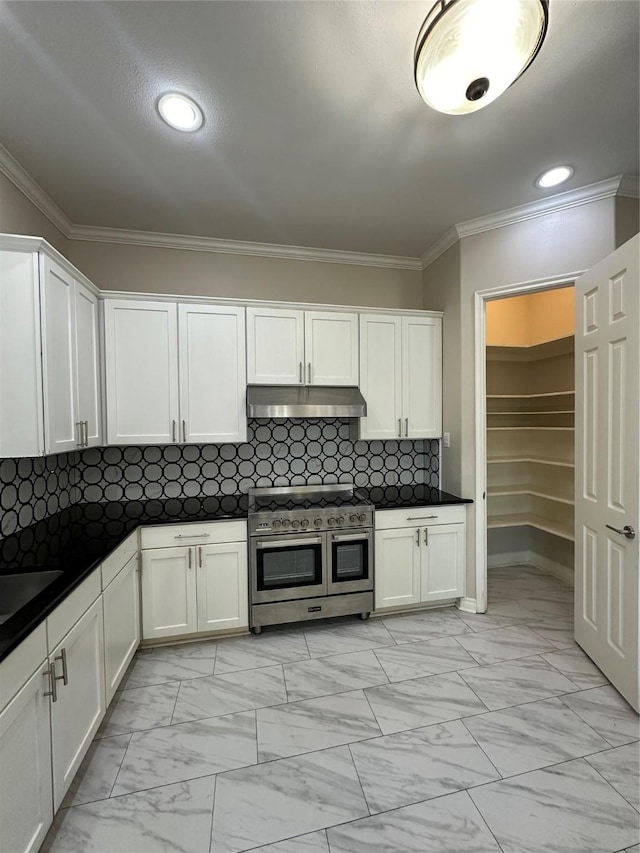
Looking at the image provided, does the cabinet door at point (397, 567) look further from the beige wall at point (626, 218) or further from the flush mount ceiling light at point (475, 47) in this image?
the flush mount ceiling light at point (475, 47)

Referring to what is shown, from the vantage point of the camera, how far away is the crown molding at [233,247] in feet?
9.47

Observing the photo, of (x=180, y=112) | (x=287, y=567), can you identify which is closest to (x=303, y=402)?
(x=287, y=567)

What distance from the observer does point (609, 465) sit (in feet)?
6.83

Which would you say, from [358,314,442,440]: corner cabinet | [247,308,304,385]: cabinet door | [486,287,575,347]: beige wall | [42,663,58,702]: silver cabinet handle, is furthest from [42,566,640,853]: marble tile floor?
[486,287,575,347]: beige wall

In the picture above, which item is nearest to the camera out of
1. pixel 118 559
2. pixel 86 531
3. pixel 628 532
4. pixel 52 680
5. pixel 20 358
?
pixel 52 680

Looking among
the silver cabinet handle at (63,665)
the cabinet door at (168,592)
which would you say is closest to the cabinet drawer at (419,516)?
the cabinet door at (168,592)

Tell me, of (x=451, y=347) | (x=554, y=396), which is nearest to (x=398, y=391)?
(x=451, y=347)

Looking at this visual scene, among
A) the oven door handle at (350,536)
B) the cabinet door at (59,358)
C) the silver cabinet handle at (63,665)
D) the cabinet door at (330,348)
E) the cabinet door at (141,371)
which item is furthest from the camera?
the cabinet door at (330,348)

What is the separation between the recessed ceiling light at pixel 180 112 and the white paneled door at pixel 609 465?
219 centimetres

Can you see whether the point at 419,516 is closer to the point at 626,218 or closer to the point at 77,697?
the point at 77,697

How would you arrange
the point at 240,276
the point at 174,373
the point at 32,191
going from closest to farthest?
1. the point at 32,191
2. the point at 174,373
3. the point at 240,276

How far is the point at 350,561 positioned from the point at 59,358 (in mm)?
2250

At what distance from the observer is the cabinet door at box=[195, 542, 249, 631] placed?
2.52m

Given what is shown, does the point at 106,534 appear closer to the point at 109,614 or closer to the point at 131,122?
the point at 109,614
